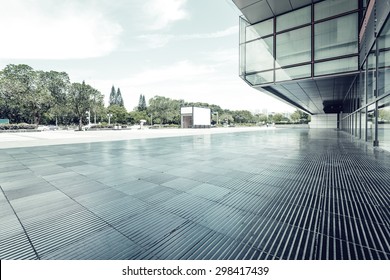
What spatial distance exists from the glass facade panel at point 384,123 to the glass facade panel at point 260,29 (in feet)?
32.1

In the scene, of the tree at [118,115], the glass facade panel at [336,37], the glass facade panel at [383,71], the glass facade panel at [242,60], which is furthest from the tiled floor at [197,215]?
the tree at [118,115]

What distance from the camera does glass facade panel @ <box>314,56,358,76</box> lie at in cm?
1250

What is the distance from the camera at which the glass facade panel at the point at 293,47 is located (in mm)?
13844

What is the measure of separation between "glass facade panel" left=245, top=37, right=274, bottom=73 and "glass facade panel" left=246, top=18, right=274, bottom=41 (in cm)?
45

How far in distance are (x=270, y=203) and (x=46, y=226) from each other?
3.29 meters

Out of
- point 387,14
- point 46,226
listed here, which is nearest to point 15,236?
point 46,226

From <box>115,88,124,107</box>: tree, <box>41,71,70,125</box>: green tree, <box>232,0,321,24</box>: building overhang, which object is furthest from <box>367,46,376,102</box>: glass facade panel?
<box>115,88,124,107</box>: tree

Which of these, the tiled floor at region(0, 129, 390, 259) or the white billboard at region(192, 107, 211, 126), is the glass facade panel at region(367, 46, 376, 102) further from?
the white billboard at region(192, 107, 211, 126)

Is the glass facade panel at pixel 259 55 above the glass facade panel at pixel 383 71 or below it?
above

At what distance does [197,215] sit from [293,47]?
51.1 ft

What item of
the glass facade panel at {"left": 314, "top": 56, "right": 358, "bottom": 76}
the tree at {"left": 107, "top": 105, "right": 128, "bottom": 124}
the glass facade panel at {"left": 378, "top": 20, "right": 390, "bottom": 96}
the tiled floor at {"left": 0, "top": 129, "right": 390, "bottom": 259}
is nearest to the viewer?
the tiled floor at {"left": 0, "top": 129, "right": 390, "bottom": 259}

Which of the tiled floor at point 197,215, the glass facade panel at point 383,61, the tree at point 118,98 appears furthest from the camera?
the tree at point 118,98

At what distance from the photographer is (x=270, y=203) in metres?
3.29

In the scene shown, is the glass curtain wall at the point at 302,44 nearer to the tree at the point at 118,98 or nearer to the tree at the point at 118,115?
the tree at the point at 118,115
